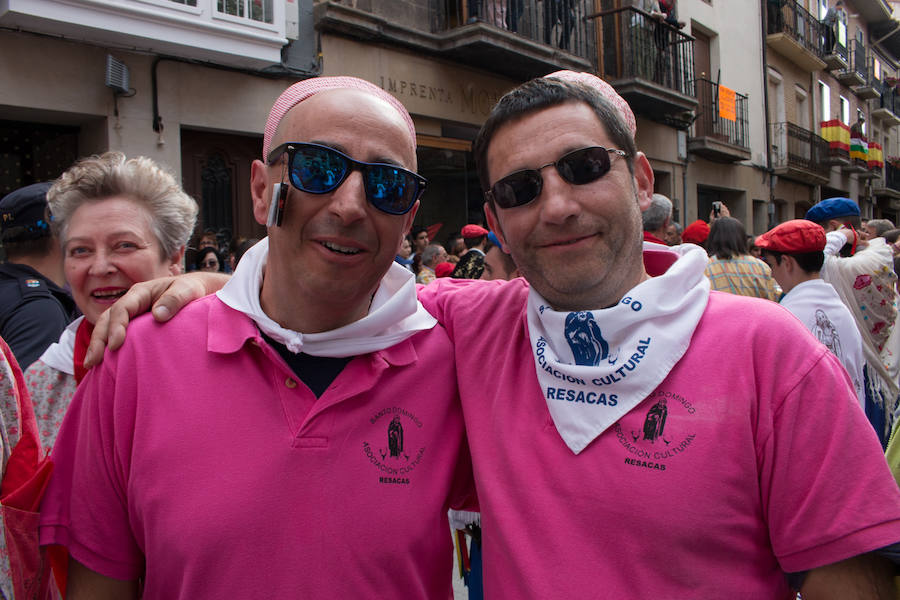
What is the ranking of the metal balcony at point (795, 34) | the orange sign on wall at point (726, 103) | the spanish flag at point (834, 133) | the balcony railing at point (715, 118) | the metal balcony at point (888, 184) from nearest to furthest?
1. the orange sign on wall at point (726, 103)
2. the balcony railing at point (715, 118)
3. the metal balcony at point (795, 34)
4. the spanish flag at point (834, 133)
5. the metal balcony at point (888, 184)

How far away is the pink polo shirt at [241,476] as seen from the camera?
1.49 m

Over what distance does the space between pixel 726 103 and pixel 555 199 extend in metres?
17.1

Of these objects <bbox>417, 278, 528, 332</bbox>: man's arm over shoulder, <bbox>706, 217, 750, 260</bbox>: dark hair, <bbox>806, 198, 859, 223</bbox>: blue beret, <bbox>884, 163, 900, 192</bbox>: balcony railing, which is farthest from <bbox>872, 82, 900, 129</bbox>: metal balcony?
<bbox>417, 278, 528, 332</bbox>: man's arm over shoulder

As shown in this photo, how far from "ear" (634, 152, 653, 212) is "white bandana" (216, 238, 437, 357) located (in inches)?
28.1

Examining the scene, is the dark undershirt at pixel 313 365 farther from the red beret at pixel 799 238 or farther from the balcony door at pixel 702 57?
the balcony door at pixel 702 57

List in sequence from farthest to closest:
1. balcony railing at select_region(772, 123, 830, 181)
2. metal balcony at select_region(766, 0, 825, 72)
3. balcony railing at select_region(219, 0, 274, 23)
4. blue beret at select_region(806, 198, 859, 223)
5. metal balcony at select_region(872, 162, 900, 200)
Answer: metal balcony at select_region(872, 162, 900, 200), balcony railing at select_region(772, 123, 830, 181), metal balcony at select_region(766, 0, 825, 72), balcony railing at select_region(219, 0, 274, 23), blue beret at select_region(806, 198, 859, 223)

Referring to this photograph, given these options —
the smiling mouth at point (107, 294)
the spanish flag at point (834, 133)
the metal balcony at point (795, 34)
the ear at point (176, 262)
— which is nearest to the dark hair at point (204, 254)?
the ear at point (176, 262)

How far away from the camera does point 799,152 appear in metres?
20.8

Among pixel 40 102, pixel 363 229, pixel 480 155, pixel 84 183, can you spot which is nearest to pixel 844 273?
pixel 480 155

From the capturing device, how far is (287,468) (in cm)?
153

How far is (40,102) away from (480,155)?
21.0 feet

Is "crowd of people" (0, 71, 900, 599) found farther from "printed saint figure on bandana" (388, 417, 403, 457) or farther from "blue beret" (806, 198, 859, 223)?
"blue beret" (806, 198, 859, 223)

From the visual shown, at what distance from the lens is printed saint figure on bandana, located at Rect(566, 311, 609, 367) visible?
5.34 feet

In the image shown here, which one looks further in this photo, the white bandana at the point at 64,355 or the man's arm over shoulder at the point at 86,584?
the white bandana at the point at 64,355
